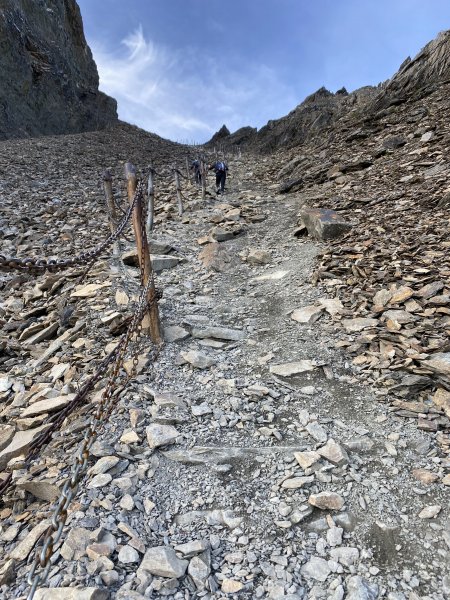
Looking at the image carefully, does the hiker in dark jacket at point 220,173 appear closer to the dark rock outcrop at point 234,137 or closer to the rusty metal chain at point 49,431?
the rusty metal chain at point 49,431

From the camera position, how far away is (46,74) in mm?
34031

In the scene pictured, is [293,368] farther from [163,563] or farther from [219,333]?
[163,563]

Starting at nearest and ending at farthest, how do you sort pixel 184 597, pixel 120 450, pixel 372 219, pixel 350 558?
pixel 184 597 → pixel 350 558 → pixel 120 450 → pixel 372 219

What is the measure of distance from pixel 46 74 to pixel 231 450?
1627 inches

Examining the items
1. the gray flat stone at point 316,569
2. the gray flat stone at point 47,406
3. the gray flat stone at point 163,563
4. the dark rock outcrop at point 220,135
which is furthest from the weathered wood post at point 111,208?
the dark rock outcrop at point 220,135

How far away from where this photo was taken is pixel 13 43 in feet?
98.0

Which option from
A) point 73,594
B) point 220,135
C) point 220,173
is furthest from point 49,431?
point 220,135

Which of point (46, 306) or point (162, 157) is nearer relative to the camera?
point (46, 306)

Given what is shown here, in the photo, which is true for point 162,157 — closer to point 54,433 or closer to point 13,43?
point 13,43

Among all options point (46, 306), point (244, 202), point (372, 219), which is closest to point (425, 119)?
point (244, 202)

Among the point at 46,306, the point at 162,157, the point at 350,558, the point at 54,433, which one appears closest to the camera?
the point at 350,558

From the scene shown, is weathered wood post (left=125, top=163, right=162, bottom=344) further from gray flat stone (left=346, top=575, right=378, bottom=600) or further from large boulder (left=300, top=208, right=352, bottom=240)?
large boulder (left=300, top=208, right=352, bottom=240)

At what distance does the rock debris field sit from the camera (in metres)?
2.37

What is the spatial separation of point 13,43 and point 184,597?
130 feet
